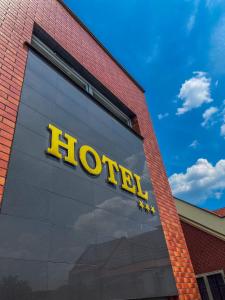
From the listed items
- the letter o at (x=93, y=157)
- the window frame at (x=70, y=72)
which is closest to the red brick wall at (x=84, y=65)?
the window frame at (x=70, y=72)

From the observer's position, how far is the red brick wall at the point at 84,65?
2988mm

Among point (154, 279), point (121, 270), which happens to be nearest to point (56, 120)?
point (121, 270)

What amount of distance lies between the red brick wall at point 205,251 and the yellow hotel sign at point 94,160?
978cm

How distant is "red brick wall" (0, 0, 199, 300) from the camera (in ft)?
9.80

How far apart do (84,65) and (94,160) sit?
2.70 metres

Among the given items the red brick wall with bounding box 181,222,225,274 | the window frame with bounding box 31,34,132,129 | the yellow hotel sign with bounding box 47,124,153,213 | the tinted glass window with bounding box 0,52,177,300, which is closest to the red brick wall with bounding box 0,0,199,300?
the tinted glass window with bounding box 0,52,177,300

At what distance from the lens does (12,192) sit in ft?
7.91

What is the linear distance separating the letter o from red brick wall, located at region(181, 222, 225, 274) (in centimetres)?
1123

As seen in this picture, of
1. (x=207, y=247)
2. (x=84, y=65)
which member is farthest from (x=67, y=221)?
(x=207, y=247)

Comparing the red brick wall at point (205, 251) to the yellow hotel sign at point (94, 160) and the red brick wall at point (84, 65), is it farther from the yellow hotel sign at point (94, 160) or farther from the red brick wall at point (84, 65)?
the yellow hotel sign at point (94, 160)

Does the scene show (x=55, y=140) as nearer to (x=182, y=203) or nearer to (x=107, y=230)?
(x=107, y=230)

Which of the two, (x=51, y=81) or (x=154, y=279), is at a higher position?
(x=51, y=81)

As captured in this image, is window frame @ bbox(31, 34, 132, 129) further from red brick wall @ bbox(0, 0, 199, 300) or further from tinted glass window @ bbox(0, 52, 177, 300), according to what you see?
tinted glass window @ bbox(0, 52, 177, 300)

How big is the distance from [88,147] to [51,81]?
129cm
